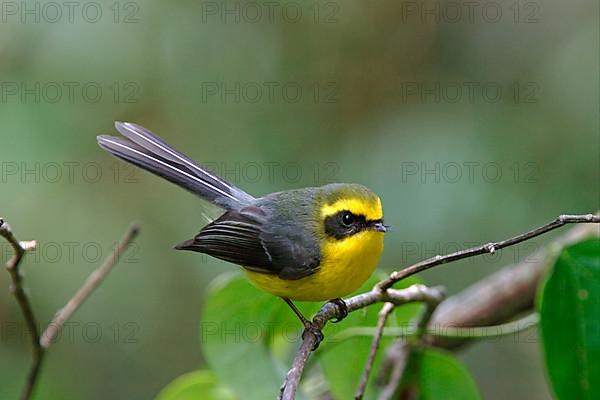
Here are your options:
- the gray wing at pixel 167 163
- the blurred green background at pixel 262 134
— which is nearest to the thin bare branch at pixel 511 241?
the gray wing at pixel 167 163

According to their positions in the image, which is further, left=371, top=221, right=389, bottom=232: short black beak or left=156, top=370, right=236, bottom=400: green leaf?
left=156, top=370, right=236, bottom=400: green leaf

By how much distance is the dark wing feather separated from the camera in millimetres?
2572

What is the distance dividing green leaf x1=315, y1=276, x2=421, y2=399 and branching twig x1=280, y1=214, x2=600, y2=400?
0.80 ft

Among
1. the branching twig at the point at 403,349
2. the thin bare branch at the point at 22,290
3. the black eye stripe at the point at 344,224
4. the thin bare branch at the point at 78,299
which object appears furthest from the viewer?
the black eye stripe at the point at 344,224

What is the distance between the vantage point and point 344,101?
4.79 metres

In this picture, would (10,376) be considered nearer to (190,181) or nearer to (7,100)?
(7,100)

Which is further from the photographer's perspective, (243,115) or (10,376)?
(243,115)

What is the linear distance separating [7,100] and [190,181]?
1.75 m

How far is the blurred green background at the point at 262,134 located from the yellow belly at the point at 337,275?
157 cm

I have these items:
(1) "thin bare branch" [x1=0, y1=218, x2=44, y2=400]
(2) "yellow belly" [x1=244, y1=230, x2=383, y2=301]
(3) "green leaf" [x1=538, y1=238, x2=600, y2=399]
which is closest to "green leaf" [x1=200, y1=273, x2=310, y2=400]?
(2) "yellow belly" [x1=244, y1=230, x2=383, y2=301]

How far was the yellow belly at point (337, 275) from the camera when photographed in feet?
8.30

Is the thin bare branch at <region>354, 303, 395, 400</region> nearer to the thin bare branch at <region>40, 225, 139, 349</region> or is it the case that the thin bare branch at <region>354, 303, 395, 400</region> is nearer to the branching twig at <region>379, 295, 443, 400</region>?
the branching twig at <region>379, 295, 443, 400</region>

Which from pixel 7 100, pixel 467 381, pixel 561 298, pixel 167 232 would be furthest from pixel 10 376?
pixel 561 298

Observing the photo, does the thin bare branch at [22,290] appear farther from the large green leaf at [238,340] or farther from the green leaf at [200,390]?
the green leaf at [200,390]
